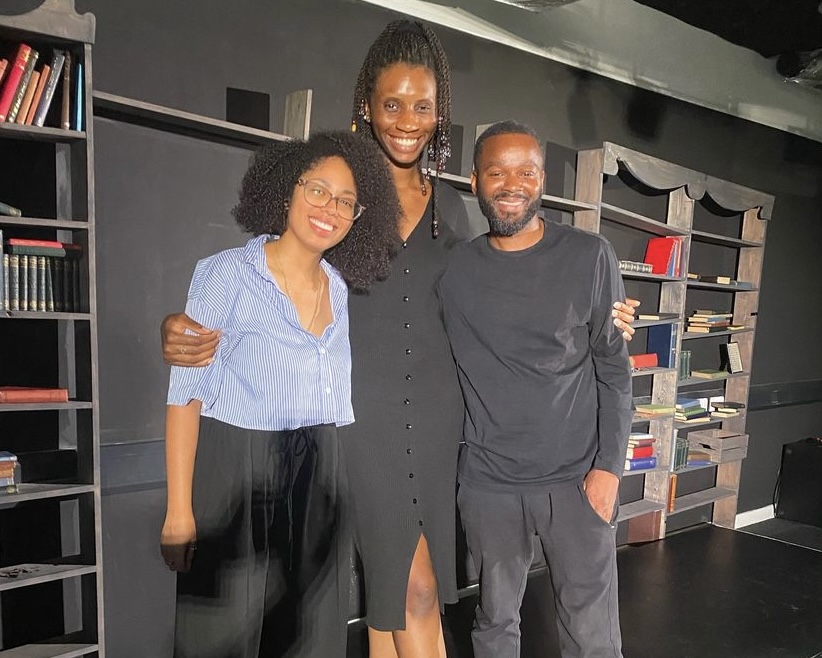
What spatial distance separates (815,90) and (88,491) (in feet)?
18.4

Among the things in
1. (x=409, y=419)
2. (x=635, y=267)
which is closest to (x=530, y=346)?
(x=409, y=419)

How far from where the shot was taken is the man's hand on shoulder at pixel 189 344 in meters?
1.27

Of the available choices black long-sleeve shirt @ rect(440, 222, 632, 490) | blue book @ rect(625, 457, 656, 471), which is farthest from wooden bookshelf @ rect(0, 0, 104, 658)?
blue book @ rect(625, 457, 656, 471)

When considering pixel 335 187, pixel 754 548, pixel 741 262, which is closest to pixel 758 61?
pixel 741 262

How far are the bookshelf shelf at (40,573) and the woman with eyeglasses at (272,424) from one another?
76 centimetres

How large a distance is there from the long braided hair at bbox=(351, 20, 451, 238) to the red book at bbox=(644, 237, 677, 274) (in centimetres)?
236

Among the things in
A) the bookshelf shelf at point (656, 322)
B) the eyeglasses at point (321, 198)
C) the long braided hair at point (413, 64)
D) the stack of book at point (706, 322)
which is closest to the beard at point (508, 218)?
the long braided hair at point (413, 64)

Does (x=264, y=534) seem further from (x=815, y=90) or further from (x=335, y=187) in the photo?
(x=815, y=90)

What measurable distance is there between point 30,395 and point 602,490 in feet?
5.60

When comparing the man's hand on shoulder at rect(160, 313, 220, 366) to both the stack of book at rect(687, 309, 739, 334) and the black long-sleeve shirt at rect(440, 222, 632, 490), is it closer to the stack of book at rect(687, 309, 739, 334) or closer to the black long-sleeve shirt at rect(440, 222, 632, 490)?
the black long-sleeve shirt at rect(440, 222, 632, 490)

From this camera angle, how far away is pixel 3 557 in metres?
2.15

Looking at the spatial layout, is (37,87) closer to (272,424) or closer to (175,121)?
(175,121)

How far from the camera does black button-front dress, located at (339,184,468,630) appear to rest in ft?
5.15

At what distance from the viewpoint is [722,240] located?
418 cm
